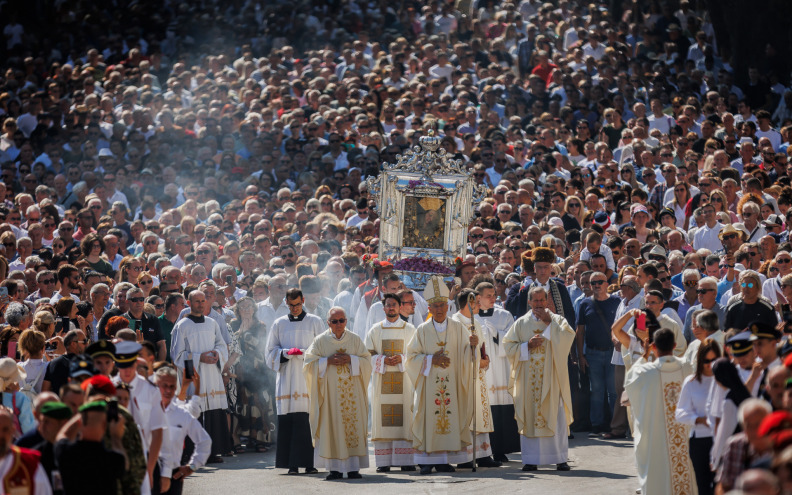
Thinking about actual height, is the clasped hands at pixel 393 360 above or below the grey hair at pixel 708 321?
below

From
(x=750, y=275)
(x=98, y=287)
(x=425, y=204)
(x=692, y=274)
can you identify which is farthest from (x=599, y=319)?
(x=98, y=287)

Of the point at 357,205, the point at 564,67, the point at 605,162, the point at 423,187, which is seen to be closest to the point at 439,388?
the point at 423,187

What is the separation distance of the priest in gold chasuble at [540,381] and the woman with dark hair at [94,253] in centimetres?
565

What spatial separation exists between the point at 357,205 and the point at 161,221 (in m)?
3.01

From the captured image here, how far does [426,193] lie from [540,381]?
3.85m

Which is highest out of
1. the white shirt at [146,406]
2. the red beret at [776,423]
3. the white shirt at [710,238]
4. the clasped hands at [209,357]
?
the white shirt at [710,238]

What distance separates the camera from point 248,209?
784 inches

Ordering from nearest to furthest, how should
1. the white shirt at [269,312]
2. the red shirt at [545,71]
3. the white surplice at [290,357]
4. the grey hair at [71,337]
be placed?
the grey hair at [71,337]
the white surplice at [290,357]
the white shirt at [269,312]
the red shirt at [545,71]

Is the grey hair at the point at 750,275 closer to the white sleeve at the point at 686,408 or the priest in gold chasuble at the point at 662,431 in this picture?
the priest in gold chasuble at the point at 662,431

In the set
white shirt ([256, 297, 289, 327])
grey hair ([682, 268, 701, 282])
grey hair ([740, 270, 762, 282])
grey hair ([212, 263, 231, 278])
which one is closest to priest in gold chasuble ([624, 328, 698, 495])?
grey hair ([740, 270, 762, 282])

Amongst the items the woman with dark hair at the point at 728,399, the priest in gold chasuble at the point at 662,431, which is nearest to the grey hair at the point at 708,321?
the priest in gold chasuble at the point at 662,431

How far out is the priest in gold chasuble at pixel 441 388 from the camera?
13.8 m

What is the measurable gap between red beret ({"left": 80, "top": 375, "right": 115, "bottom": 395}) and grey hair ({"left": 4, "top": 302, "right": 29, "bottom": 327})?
438 cm

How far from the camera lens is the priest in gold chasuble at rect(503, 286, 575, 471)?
13.8m
